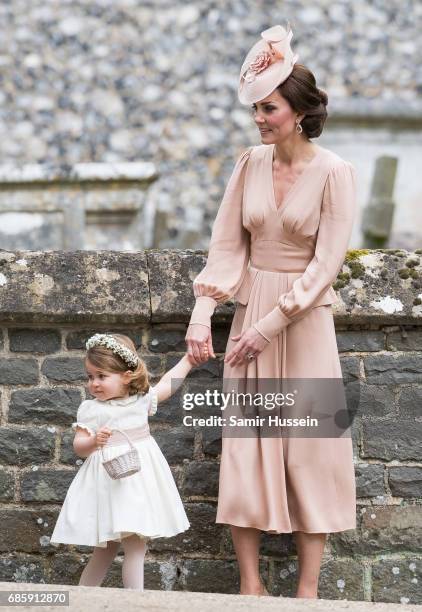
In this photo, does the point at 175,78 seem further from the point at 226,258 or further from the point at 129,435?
the point at 129,435

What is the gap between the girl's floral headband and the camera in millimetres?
3850

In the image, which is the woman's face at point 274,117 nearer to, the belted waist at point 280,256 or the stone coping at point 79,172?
the belted waist at point 280,256

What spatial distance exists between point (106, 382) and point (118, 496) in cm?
36

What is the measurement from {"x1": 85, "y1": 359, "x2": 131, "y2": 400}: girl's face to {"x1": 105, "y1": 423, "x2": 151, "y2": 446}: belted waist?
0.12 m

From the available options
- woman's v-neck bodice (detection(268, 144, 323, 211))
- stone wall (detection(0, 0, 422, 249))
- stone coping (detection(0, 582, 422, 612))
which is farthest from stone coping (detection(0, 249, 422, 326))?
stone wall (detection(0, 0, 422, 249))

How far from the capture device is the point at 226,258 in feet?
13.5

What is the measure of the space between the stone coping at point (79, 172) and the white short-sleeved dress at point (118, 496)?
8138 millimetres

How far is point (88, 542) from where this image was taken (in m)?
3.77

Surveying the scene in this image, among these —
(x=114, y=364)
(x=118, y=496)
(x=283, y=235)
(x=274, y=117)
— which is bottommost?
(x=118, y=496)

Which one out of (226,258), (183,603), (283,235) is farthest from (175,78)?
(183,603)

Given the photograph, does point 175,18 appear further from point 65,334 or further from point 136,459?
point 136,459

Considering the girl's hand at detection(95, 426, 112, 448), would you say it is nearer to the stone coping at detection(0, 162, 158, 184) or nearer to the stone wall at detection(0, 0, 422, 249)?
the stone coping at detection(0, 162, 158, 184)

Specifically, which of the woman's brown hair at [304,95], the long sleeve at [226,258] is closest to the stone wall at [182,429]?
the long sleeve at [226,258]

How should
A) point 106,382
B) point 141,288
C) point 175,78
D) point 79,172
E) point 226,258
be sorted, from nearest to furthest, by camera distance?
1. point 106,382
2. point 226,258
3. point 141,288
4. point 79,172
5. point 175,78
